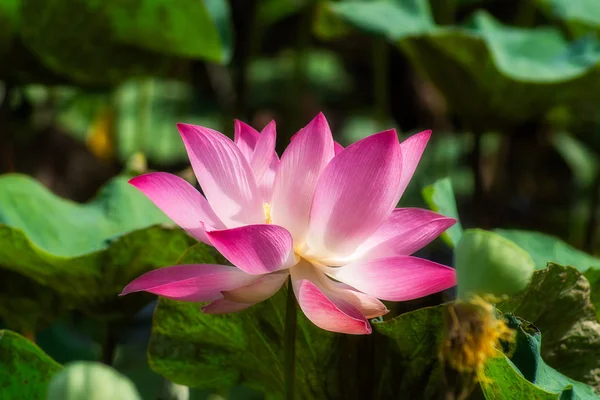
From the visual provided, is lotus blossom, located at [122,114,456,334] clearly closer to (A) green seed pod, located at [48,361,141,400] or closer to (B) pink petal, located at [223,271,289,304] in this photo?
(B) pink petal, located at [223,271,289,304]

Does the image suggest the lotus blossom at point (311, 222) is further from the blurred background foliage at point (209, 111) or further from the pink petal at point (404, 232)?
the blurred background foliage at point (209, 111)

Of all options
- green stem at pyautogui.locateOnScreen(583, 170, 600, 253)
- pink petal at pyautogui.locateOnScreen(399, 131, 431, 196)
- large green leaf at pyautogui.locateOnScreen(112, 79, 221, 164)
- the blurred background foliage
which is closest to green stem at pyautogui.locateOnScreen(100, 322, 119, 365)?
the blurred background foliage

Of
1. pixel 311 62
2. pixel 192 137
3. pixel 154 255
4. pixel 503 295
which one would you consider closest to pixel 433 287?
pixel 503 295

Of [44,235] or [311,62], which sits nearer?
[44,235]

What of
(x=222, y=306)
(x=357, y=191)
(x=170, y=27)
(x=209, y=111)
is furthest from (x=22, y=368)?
(x=209, y=111)

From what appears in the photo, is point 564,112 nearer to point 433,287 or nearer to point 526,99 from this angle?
point 526,99

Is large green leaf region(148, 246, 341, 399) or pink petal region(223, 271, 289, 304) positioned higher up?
pink petal region(223, 271, 289, 304)
